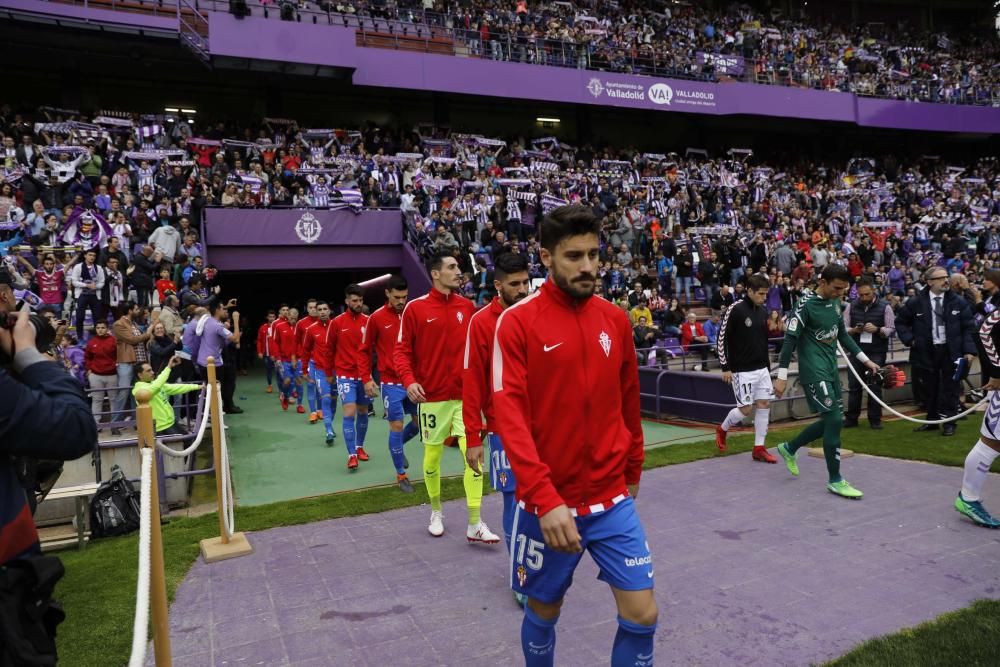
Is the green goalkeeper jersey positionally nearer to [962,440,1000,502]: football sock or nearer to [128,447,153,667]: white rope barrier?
[962,440,1000,502]: football sock

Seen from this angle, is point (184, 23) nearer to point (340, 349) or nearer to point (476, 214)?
point (476, 214)

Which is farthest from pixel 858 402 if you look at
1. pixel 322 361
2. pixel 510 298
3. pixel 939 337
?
pixel 322 361

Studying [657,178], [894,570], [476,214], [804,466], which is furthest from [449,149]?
[894,570]

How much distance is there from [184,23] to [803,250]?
21308 millimetres

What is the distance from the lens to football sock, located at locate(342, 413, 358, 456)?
8.28 m

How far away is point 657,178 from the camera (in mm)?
25312

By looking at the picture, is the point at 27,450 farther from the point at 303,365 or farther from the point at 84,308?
the point at 84,308

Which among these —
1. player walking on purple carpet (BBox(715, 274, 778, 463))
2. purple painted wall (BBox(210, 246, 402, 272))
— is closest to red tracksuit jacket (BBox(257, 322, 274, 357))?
purple painted wall (BBox(210, 246, 402, 272))

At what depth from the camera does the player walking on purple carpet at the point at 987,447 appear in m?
5.33

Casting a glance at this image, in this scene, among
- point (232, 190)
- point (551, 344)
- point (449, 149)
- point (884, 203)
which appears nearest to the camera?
point (551, 344)

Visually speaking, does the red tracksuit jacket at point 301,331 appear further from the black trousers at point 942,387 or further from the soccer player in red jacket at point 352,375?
the black trousers at point 942,387

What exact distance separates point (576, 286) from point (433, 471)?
3.15 m

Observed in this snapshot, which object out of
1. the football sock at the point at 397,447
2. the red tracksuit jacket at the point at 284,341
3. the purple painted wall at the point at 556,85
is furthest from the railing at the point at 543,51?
the football sock at the point at 397,447

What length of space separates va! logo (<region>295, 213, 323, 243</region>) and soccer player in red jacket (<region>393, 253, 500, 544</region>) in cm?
1233
